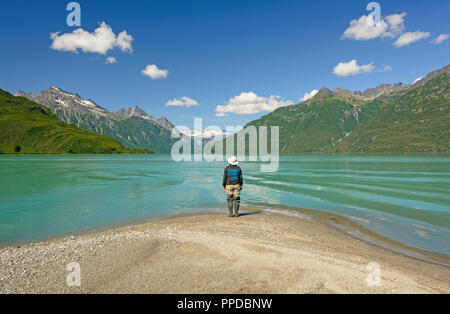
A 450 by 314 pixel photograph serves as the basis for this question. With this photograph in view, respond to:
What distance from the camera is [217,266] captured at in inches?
406

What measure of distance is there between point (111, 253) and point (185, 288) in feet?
16.4

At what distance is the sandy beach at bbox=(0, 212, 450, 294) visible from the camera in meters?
8.79

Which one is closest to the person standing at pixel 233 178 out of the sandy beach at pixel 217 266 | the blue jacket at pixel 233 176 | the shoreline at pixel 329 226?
the blue jacket at pixel 233 176

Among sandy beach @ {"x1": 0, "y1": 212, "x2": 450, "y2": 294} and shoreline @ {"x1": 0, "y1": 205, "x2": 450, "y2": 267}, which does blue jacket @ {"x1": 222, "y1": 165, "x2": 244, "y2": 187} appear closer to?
shoreline @ {"x1": 0, "y1": 205, "x2": 450, "y2": 267}

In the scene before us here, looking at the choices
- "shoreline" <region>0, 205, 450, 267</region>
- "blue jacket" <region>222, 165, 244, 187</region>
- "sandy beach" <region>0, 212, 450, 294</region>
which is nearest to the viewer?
"sandy beach" <region>0, 212, 450, 294</region>

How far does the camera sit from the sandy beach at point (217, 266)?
346 inches

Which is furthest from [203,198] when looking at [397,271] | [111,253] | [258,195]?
[397,271]

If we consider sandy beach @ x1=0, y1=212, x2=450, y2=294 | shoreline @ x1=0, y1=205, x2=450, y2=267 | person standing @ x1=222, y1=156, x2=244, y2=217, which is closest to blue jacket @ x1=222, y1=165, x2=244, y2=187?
person standing @ x1=222, y1=156, x2=244, y2=217

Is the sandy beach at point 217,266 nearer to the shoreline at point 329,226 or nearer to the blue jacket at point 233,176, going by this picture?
the shoreline at point 329,226

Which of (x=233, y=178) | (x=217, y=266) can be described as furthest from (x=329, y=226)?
(x=217, y=266)

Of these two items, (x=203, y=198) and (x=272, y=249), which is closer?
(x=272, y=249)

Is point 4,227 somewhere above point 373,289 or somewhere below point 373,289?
below

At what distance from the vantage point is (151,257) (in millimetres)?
11484
